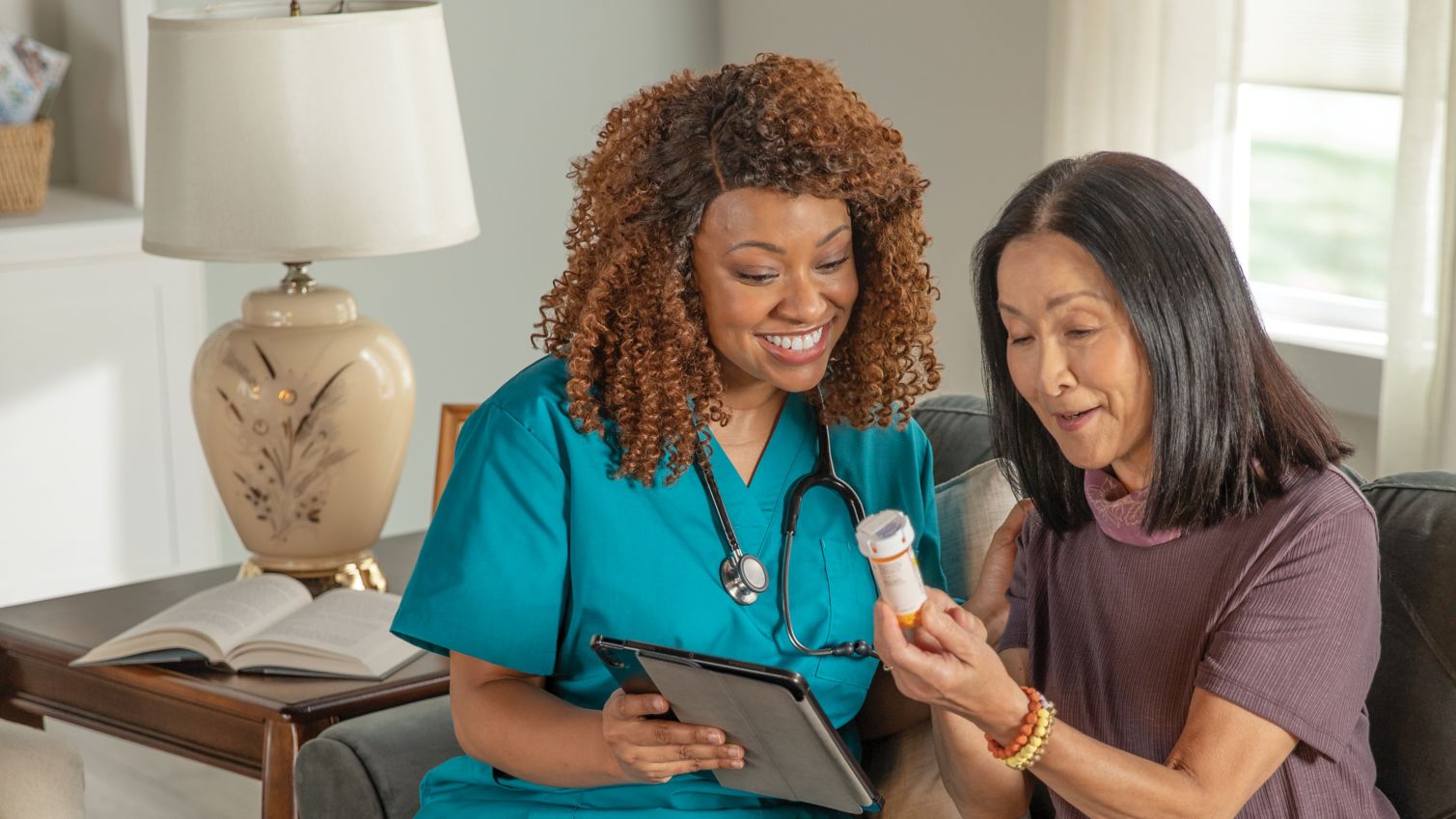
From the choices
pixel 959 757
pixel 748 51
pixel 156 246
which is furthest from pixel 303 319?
pixel 748 51

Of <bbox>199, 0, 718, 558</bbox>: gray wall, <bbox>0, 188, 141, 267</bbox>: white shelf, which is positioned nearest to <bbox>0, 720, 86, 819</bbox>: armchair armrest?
<bbox>0, 188, 141, 267</bbox>: white shelf

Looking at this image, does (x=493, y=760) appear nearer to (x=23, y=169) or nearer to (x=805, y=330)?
(x=805, y=330)

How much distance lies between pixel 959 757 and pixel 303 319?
4.20 feet

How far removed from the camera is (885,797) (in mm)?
1753

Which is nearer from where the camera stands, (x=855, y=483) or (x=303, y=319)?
(x=855, y=483)

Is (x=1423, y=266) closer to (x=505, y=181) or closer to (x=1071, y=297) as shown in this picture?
(x=1071, y=297)

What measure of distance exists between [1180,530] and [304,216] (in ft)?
4.39

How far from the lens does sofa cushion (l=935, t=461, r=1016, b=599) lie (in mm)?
1872

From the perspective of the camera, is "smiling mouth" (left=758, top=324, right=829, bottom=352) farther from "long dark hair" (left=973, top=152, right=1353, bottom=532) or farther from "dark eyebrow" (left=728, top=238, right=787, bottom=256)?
"long dark hair" (left=973, top=152, right=1353, bottom=532)

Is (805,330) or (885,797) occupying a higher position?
(805,330)

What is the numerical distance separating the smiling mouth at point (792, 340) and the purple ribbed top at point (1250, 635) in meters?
0.30

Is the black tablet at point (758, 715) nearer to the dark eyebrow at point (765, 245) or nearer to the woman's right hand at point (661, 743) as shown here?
the woman's right hand at point (661, 743)

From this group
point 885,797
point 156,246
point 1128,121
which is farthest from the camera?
point 1128,121

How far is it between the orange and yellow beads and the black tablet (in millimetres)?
166
